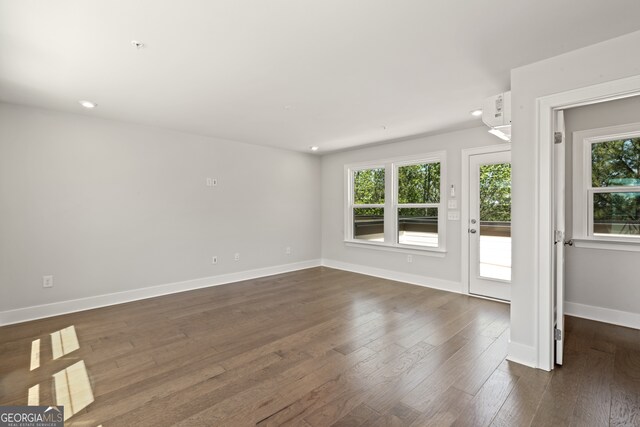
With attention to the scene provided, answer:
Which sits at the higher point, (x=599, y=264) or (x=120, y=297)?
(x=599, y=264)

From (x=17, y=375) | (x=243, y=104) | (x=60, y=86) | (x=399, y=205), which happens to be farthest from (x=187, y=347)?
(x=399, y=205)

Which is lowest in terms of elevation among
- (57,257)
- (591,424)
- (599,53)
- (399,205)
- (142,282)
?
(591,424)

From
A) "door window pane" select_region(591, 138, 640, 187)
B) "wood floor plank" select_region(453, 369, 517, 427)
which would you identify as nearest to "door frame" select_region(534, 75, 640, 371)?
"wood floor plank" select_region(453, 369, 517, 427)

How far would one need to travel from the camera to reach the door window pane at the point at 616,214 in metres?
3.27

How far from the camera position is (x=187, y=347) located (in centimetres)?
276

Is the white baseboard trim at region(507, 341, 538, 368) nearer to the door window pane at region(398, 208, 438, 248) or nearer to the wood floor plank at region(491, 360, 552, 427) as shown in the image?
the wood floor plank at region(491, 360, 552, 427)

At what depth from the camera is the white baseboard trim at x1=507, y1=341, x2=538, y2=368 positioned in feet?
7.86

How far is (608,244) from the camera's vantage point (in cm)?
334

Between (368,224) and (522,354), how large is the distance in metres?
3.67

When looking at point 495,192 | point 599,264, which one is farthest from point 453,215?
point 599,264

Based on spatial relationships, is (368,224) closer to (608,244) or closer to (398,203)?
(398,203)

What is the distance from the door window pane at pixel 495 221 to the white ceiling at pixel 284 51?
1.20 metres

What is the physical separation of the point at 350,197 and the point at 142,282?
393 centimetres

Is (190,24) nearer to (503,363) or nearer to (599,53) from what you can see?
(599,53)
